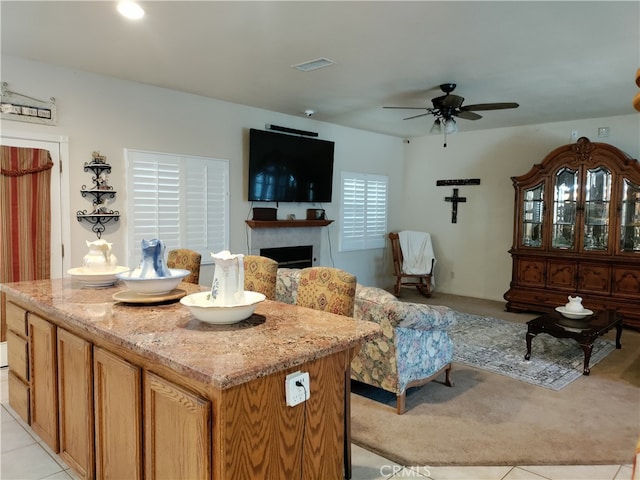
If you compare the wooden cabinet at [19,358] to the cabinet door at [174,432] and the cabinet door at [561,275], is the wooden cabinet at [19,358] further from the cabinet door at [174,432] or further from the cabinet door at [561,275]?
the cabinet door at [561,275]

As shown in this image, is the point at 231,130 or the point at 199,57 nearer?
the point at 199,57

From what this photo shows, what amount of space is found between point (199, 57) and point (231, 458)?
11.2 feet

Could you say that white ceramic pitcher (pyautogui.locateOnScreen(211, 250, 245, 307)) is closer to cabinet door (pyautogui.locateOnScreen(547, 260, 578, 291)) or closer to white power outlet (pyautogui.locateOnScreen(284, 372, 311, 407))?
white power outlet (pyautogui.locateOnScreen(284, 372, 311, 407))

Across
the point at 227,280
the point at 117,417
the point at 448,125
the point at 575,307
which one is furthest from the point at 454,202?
the point at 117,417

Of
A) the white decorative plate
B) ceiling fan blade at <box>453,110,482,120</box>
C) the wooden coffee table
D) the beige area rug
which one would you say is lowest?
the beige area rug

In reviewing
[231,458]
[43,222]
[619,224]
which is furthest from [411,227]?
[231,458]

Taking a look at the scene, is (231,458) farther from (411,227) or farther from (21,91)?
(411,227)

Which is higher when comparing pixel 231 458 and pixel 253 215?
pixel 253 215

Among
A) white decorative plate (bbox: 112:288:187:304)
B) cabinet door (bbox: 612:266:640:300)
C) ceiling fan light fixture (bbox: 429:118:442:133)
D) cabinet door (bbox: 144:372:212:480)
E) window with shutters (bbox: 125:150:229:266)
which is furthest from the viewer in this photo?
cabinet door (bbox: 612:266:640:300)

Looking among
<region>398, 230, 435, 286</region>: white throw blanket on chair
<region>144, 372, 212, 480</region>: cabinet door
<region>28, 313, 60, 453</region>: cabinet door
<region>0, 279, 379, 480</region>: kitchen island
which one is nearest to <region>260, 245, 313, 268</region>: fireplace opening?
<region>398, 230, 435, 286</region>: white throw blanket on chair

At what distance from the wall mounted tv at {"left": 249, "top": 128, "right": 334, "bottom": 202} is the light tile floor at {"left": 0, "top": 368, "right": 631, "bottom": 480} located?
3.71 meters

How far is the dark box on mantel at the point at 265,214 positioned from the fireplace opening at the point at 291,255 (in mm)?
423

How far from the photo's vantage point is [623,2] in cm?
278

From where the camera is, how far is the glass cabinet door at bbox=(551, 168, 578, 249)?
19.4 ft
